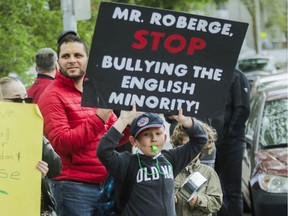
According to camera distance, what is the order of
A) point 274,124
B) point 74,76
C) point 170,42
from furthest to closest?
point 274,124 → point 74,76 → point 170,42

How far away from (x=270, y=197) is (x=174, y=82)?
3.52m

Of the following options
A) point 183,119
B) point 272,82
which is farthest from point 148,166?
point 272,82

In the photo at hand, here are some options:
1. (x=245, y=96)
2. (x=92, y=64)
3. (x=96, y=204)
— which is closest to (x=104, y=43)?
(x=92, y=64)

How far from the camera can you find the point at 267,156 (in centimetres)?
871

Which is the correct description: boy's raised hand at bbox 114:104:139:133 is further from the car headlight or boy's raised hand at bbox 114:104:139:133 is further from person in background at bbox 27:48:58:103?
the car headlight

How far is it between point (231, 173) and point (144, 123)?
3155 mm

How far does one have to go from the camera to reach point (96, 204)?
5441mm

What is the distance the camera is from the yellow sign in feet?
15.8

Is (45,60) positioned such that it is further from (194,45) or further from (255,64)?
(255,64)

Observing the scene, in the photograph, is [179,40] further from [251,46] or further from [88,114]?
[251,46]

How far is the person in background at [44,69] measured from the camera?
7.45 meters

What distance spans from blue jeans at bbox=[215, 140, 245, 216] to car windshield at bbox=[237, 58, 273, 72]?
2086cm

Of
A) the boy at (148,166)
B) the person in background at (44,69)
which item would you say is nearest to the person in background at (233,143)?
the person in background at (44,69)

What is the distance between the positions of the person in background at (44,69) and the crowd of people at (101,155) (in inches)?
61.3
